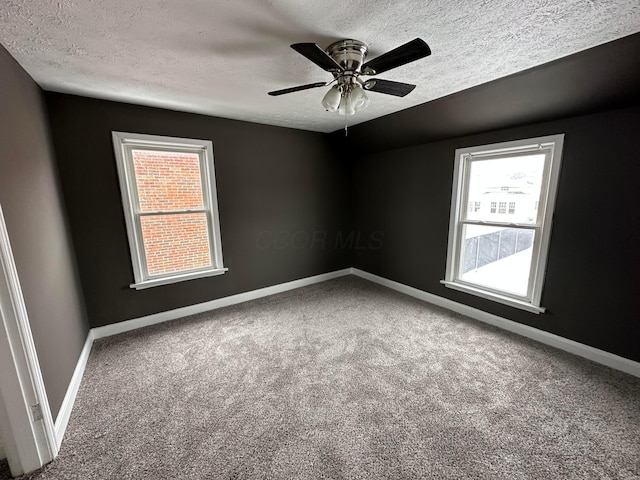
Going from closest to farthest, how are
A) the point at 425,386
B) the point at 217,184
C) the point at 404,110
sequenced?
1. the point at 425,386
2. the point at 404,110
3. the point at 217,184

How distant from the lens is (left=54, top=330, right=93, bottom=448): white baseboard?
1537mm

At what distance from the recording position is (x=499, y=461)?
1376 mm

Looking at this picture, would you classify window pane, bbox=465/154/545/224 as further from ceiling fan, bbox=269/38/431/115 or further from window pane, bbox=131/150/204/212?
A: window pane, bbox=131/150/204/212

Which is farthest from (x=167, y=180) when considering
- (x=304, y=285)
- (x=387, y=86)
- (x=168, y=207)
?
(x=387, y=86)

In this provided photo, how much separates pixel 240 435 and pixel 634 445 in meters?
2.24

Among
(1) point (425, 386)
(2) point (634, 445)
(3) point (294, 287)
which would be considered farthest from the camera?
(3) point (294, 287)

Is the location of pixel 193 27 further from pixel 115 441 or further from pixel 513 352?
pixel 513 352

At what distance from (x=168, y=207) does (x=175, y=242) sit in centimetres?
42

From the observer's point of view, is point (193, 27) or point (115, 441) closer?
point (193, 27)

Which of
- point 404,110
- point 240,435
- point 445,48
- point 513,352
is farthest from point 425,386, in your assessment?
point 404,110

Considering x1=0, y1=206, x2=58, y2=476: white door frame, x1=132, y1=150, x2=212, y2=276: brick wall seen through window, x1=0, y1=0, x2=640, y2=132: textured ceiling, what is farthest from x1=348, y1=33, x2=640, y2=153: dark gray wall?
x1=0, y1=206, x2=58, y2=476: white door frame

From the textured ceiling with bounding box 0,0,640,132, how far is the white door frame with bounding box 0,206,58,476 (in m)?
1.07

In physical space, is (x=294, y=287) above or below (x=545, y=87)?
below

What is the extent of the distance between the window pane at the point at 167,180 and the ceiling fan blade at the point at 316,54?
2137 millimetres
